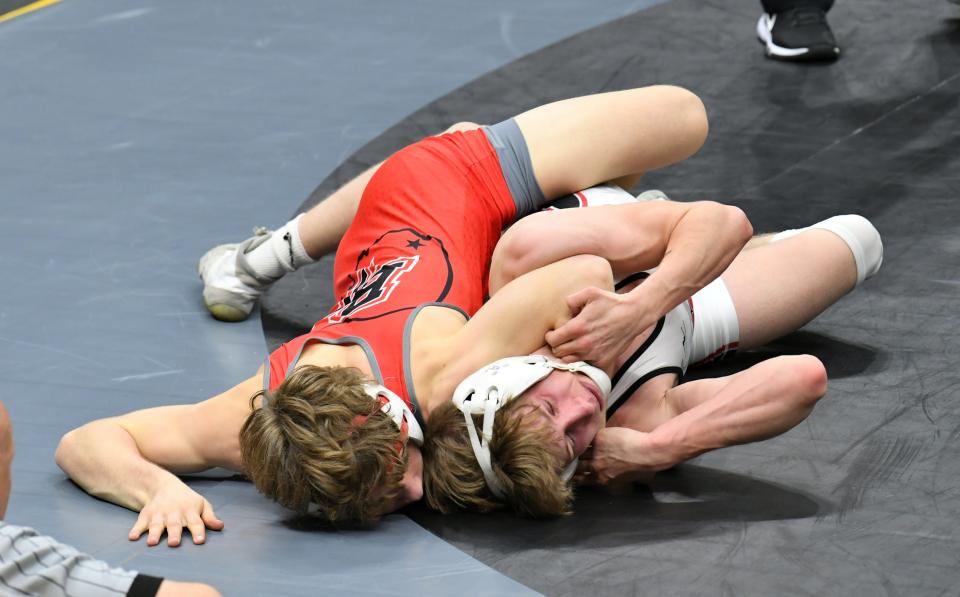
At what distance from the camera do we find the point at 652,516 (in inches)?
109

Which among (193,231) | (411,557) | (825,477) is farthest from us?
(193,231)

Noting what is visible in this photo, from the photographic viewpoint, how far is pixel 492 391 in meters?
2.66

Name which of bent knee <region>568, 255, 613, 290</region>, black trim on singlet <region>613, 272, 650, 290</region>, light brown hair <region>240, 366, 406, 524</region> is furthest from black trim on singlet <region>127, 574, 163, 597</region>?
black trim on singlet <region>613, 272, 650, 290</region>

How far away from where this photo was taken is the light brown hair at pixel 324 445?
8.54 ft

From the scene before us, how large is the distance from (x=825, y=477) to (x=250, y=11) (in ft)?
11.9

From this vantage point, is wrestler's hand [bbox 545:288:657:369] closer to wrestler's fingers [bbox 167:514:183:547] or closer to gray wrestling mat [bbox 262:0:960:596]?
gray wrestling mat [bbox 262:0:960:596]

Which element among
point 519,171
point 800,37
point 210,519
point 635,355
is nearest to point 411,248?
point 519,171

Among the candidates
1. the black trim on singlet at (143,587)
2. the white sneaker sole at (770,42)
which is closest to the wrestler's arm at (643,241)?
the black trim on singlet at (143,587)

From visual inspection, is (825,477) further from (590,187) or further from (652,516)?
(590,187)

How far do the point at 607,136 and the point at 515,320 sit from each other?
80 centimetres

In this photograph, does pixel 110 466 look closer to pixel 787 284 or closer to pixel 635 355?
pixel 635 355

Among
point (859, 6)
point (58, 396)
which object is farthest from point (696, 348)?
point (859, 6)

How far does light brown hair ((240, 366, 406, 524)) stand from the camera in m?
2.60

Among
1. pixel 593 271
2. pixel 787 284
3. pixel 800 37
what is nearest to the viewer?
pixel 593 271
